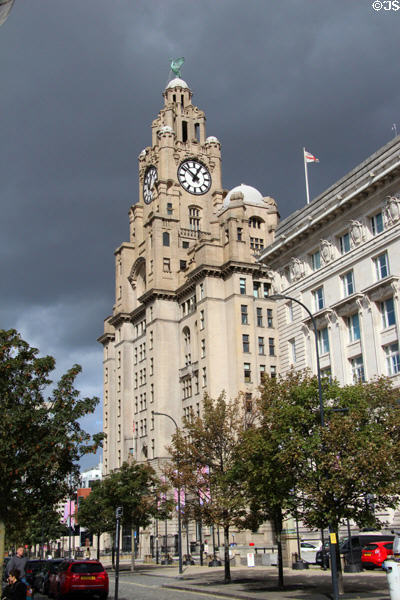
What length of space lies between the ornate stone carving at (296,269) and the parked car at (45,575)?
25068mm

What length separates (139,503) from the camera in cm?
5647

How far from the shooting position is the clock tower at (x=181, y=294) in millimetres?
81625

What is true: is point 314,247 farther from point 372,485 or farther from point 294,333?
point 372,485

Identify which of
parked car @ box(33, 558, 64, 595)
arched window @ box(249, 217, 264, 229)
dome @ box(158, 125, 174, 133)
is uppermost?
dome @ box(158, 125, 174, 133)

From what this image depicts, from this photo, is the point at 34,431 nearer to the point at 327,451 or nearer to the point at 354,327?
the point at 327,451

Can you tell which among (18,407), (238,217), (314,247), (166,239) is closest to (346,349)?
(314,247)

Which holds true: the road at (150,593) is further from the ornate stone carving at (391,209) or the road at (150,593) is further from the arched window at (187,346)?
the arched window at (187,346)

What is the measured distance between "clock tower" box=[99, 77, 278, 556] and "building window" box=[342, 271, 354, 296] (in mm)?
36097

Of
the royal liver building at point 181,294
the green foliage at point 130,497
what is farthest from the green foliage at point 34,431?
the royal liver building at point 181,294

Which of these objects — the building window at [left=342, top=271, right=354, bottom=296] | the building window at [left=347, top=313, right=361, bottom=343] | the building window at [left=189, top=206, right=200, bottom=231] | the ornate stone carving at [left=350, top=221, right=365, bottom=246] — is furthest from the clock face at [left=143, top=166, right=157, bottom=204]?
the building window at [left=347, top=313, right=361, bottom=343]

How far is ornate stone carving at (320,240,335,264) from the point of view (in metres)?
44.3

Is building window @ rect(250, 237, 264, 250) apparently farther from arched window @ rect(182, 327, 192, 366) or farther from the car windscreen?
the car windscreen

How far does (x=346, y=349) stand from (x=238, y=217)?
46.3m

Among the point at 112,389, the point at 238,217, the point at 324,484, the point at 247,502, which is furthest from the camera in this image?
the point at 112,389
